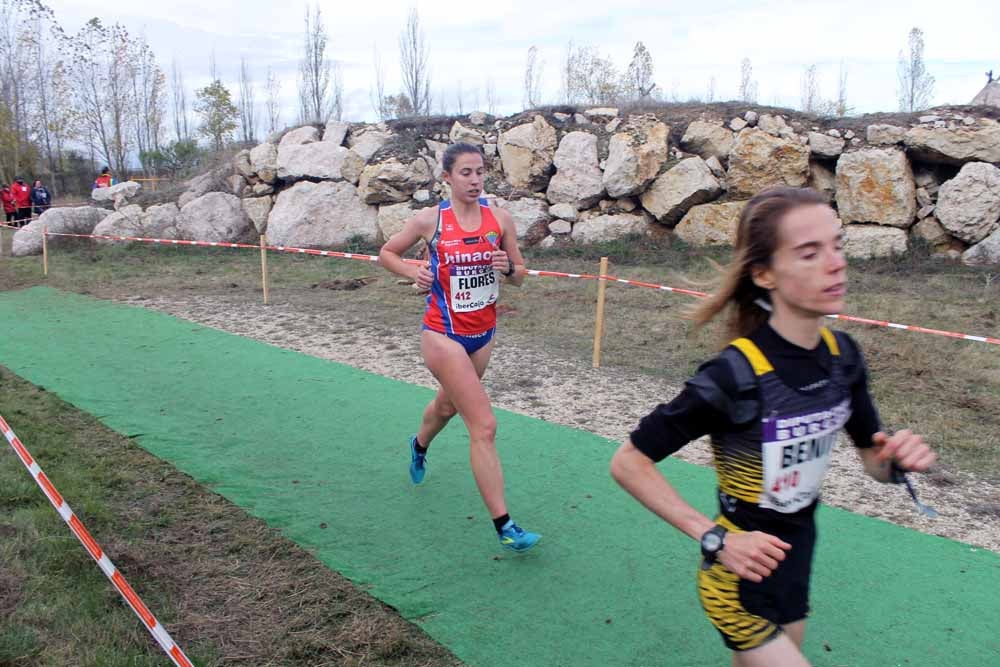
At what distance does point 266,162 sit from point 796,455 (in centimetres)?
1884

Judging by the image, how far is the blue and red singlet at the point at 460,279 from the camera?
402cm

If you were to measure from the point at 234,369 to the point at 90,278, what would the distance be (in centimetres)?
828

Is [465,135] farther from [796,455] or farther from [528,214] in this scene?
[796,455]

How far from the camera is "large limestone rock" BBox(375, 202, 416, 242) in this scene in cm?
1727

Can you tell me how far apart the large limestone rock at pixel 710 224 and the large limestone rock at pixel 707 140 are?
1114mm

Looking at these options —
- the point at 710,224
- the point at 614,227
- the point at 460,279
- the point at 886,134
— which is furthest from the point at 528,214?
the point at 460,279

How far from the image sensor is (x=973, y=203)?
13.1 m

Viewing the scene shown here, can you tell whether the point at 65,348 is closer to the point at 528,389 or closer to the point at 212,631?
the point at 528,389

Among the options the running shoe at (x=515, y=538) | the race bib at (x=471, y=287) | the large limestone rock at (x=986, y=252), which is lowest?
the running shoe at (x=515, y=538)

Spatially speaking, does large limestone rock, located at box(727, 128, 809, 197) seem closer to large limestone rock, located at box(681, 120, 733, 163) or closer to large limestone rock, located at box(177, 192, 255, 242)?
large limestone rock, located at box(681, 120, 733, 163)

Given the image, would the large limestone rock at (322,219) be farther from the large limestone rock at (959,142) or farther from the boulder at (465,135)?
the large limestone rock at (959,142)

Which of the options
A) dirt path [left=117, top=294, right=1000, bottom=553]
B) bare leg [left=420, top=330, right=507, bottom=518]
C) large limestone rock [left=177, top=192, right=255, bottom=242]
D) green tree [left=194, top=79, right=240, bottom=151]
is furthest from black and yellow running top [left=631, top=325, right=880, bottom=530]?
green tree [left=194, top=79, right=240, bottom=151]

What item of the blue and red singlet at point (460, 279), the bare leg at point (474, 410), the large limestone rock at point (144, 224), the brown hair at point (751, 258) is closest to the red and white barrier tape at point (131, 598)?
the bare leg at point (474, 410)

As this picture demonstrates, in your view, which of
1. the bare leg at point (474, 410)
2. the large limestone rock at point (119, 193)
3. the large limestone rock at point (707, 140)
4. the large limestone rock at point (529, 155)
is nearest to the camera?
the bare leg at point (474, 410)
